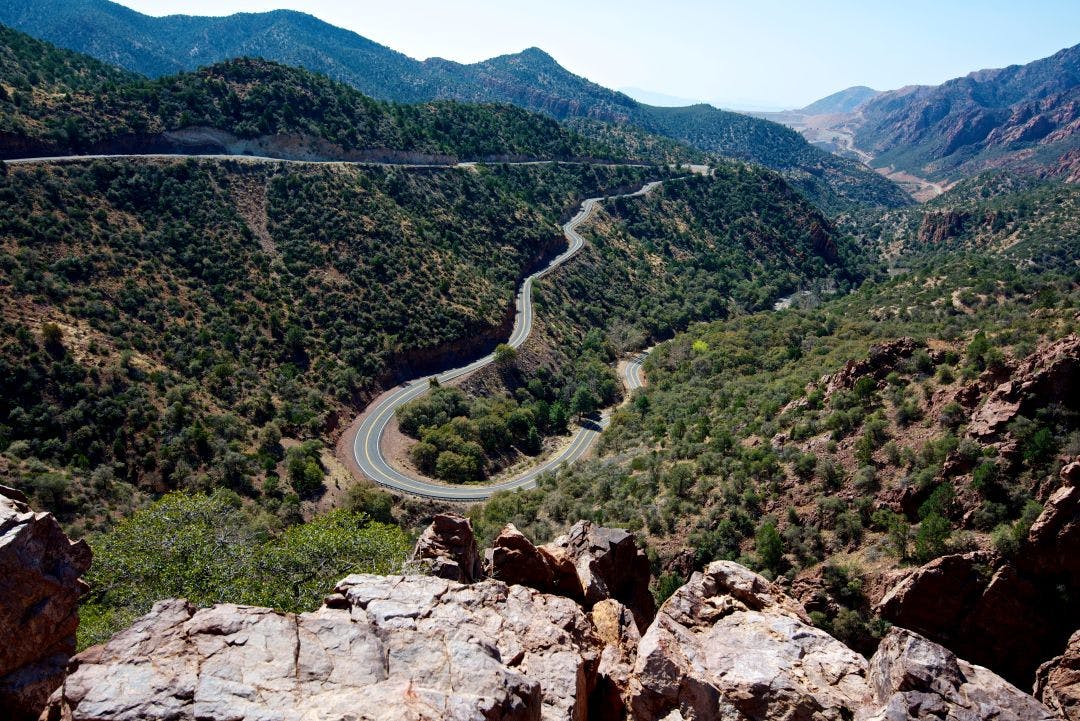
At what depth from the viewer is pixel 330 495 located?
205ft

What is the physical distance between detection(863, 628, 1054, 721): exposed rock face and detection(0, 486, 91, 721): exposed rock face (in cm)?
2100

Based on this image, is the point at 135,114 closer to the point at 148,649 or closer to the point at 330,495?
the point at 330,495

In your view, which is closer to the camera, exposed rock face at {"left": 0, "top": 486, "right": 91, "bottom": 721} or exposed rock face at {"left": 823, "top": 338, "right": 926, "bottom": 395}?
exposed rock face at {"left": 0, "top": 486, "right": 91, "bottom": 721}

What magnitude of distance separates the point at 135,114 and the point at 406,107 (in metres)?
62.8

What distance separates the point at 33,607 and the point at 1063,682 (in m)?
30.3

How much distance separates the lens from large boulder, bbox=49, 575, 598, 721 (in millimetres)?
12141

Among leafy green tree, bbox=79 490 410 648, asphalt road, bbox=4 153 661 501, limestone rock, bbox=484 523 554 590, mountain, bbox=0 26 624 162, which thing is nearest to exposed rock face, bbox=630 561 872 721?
limestone rock, bbox=484 523 554 590

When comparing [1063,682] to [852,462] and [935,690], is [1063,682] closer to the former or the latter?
[935,690]

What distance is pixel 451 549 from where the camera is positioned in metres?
23.8

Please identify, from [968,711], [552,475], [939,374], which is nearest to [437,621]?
[968,711]

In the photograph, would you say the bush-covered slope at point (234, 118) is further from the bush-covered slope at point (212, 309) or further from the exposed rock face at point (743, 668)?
the exposed rock face at point (743, 668)

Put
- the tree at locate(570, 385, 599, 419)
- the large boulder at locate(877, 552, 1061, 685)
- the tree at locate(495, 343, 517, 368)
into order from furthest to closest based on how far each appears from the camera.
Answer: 1. the tree at locate(495, 343, 517, 368)
2. the tree at locate(570, 385, 599, 419)
3. the large boulder at locate(877, 552, 1061, 685)

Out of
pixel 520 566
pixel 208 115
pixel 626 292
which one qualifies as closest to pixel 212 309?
pixel 208 115

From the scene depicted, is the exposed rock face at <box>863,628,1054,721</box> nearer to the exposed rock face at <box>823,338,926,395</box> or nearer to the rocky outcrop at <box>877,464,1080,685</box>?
the rocky outcrop at <box>877,464,1080,685</box>
